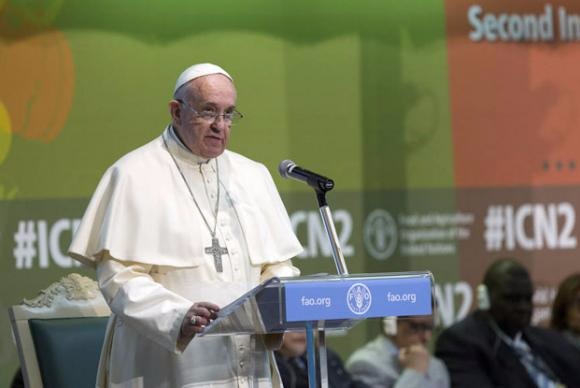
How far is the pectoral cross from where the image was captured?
13.8 feet

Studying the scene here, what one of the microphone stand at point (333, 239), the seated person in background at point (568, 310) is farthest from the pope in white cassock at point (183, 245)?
the seated person in background at point (568, 310)

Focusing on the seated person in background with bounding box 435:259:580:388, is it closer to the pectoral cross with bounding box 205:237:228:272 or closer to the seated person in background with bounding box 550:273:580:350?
the seated person in background with bounding box 550:273:580:350

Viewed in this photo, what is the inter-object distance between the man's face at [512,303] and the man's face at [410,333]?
402 mm

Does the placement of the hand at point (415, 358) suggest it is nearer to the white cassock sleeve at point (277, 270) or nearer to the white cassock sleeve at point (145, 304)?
the white cassock sleeve at point (277, 270)

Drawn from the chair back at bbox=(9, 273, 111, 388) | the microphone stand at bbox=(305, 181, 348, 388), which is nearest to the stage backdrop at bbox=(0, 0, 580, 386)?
the chair back at bbox=(9, 273, 111, 388)

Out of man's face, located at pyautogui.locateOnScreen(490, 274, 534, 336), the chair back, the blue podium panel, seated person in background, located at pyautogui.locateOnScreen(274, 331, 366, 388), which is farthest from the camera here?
man's face, located at pyautogui.locateOnScreen(490, 274, 534, 336)

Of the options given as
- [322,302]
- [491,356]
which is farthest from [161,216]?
[491,356]

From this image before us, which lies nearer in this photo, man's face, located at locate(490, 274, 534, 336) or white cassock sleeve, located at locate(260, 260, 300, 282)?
white cassock sleeve, located at locate(260, 260, 300, 282)

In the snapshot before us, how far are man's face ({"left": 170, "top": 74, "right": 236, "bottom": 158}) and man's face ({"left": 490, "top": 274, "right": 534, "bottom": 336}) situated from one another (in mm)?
3441

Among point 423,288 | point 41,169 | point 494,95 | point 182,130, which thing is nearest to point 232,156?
point 182,130

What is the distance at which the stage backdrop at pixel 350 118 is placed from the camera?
665 cm

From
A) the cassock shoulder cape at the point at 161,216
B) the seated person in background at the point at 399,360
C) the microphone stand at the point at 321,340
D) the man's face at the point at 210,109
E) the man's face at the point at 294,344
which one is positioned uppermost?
the man's face at the point at 210,109

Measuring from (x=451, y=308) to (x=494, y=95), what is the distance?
1.33 meters

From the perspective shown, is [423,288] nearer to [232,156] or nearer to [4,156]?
[232,156]
